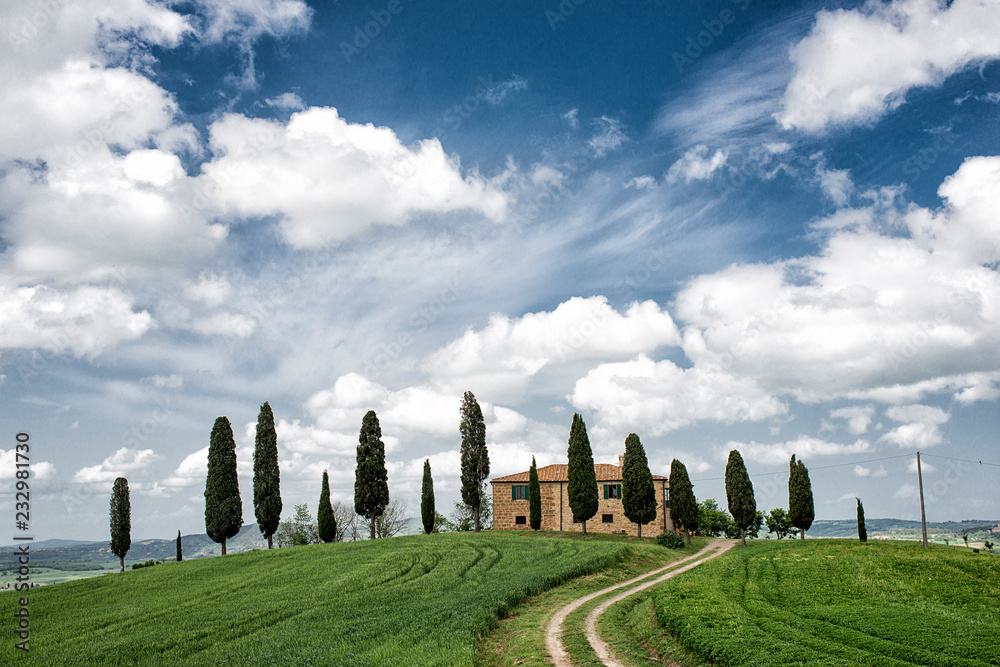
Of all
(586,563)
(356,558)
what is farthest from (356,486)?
(586,563)

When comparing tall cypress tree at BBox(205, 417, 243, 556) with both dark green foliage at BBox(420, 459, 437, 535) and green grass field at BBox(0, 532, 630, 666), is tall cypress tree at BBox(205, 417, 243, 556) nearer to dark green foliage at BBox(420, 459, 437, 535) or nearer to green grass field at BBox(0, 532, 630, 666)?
green grass field at BBox(0, 532, 630, 666)

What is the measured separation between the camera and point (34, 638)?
84.9 ft

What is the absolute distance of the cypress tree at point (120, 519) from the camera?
55000 millimetres

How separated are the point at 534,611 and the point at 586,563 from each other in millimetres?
10790

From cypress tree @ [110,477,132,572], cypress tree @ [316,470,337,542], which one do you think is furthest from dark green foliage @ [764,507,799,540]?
cypress tree @ [110,477,132,572]

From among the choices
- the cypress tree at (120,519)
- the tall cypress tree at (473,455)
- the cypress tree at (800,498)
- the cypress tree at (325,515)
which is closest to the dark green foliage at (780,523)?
the cypress tree at (800,498)

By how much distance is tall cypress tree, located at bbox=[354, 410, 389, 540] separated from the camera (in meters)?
Answer: 59.4

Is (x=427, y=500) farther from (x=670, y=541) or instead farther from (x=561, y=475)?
(x=670, y=541)

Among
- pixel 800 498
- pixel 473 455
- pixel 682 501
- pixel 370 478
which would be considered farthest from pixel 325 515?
pixel 800 498

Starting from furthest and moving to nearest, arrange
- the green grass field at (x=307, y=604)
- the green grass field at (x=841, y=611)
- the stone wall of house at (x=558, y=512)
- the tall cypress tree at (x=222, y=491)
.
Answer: the stone wall of house at (x=558, y=512), the tall cypress tree at (x=222, y=491), the green grass field at (x=307, y=604), the green grass field at (x=841, y=611)

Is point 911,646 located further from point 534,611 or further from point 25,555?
point 25,555

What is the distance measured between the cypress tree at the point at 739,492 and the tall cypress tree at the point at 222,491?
46.0 meters

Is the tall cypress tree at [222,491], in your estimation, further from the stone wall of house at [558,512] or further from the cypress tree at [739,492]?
the cypress tree at [739,492]

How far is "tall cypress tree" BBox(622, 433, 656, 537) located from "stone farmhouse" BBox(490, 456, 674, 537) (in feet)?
32.3
